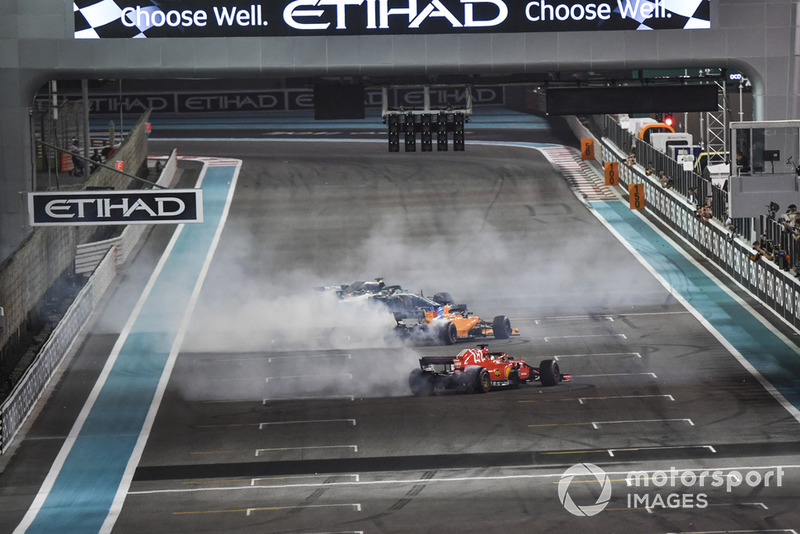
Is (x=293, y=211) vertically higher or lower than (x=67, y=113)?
lower

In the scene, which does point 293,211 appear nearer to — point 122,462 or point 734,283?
point 734,283

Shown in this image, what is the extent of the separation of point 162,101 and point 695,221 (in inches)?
1710

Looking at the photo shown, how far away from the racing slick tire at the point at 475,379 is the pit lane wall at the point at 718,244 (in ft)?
34.1

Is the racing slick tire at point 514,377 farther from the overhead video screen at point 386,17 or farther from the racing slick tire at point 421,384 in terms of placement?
the overhead video screen at point 386,17

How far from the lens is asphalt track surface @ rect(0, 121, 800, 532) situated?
21.7 metres

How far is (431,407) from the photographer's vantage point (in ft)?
91.9

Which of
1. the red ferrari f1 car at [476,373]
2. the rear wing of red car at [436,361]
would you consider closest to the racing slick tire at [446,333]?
the red ferrari f1 car at [476,373]

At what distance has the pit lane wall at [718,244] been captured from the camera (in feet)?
115

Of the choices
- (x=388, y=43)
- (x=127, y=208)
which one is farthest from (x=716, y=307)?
(x=127, y=208)

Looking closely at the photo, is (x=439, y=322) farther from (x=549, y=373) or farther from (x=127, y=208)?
(x=127, y=208)

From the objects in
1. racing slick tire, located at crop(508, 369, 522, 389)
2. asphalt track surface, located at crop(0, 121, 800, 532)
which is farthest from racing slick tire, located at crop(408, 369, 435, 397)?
racing slick tire, located at crop(508, 369, 522, 389)

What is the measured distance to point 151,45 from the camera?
2452 cm

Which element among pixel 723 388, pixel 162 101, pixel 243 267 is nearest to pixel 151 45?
pixel 723 388
